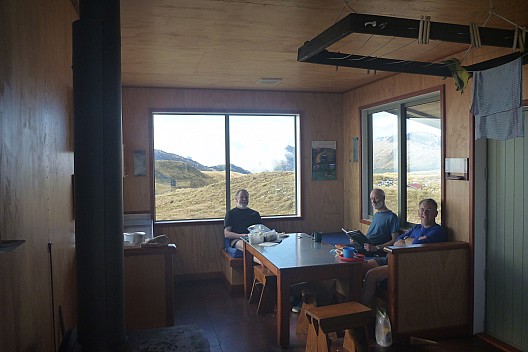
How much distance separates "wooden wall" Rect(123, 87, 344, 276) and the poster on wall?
0.07 m

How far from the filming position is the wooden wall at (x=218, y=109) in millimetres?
5738

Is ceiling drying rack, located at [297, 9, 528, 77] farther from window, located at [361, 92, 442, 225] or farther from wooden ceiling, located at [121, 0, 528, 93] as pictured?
window, located at [361, 92, 442, 225]

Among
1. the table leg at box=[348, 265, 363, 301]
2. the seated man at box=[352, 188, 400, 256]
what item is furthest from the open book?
the table leg at box=[348, 265, 363, 301]

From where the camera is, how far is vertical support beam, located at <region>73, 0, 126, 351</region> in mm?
1749

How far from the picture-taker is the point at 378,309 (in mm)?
3873

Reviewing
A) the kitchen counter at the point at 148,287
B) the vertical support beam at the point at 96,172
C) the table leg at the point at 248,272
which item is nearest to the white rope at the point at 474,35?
the vertical support beam at the point at 96,172

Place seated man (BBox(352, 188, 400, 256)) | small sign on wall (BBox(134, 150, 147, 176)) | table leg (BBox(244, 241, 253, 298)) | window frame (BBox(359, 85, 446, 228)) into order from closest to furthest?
window frame (BBox(359, 85, 446, 228)) → seated man (BBox(352, 188, 400, 256)) → table leg (BBox(244, 241, 253, 298)) → small sign on wall (BBox(134, 150, 147, 176))

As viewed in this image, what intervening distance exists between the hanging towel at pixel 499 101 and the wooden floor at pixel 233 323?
6.24 ft

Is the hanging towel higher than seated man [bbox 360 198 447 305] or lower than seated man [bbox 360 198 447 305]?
higher

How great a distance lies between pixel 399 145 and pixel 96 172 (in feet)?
13.4

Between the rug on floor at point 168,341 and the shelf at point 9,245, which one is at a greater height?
the shelf at point 9,245

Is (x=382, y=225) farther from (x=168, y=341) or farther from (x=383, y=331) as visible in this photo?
(x=168, y=341)

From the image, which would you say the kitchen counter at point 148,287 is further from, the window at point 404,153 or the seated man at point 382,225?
the window at point 404,153

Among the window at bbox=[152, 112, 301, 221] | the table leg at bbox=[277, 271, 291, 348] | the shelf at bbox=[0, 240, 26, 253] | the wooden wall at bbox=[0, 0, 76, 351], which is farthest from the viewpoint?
the window at bbox=[152, 112, 301, 221]
